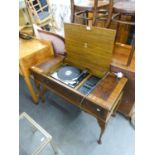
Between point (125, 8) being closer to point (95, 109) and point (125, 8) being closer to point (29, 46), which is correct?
point (95, 109)

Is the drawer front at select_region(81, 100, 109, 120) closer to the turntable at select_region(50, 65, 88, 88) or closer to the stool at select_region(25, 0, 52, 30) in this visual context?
the turntable at select_region(50, 65, 88, 88)

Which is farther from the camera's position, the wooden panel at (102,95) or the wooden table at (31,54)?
the wooden table at (31,54)

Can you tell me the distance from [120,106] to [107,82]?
485 millimetres

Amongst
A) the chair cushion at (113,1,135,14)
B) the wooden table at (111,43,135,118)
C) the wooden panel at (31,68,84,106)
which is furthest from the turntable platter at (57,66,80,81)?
the chair cushion at (113,1,135,14)

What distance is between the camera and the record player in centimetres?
110

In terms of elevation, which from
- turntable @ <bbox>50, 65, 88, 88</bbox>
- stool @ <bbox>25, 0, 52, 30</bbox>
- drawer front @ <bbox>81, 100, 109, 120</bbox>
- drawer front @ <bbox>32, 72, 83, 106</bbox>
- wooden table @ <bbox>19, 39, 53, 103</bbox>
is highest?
stool @ <bbox>25, 0, 52, 30</bbox>

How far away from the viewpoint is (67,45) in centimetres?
148

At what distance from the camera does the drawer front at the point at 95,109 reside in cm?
105

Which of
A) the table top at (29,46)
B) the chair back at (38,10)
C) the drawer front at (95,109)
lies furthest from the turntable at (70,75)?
the chair back at (38,10)

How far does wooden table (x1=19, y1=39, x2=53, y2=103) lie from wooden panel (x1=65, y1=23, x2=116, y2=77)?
0.34 meters

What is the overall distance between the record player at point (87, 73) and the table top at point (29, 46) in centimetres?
19

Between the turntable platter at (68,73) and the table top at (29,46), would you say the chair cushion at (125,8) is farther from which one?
the table top at (29,46)
